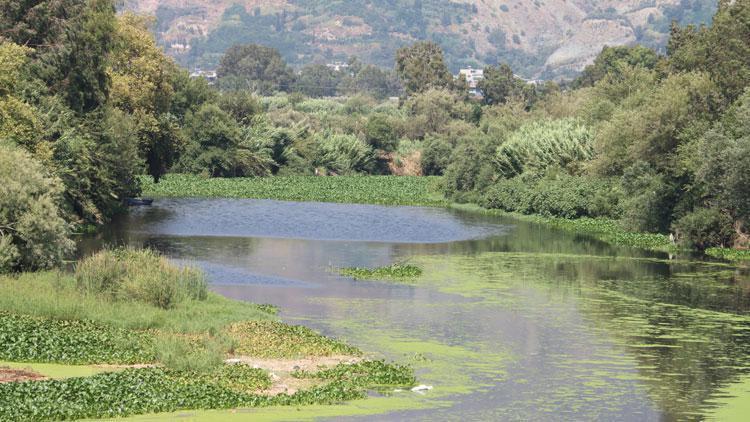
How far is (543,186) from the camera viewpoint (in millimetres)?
87500

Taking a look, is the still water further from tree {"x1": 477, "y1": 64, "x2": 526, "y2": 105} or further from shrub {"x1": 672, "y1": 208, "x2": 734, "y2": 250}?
tree {"x1": 477, "y1": 64, "x2": 526, "y2": 105}

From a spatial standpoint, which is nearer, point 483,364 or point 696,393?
point 696,393

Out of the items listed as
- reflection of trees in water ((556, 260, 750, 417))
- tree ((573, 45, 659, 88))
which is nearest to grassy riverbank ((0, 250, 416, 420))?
reflection of trees in water ((556, 260, 750, 417))

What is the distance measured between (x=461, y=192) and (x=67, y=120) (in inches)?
1613

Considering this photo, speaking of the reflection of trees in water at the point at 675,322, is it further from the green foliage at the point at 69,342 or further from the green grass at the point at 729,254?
the green foliage at the point at 69,342

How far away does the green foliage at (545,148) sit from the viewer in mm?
90375

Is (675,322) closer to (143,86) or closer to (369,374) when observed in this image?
(369,374)

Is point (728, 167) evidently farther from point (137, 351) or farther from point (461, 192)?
point (461, 192)

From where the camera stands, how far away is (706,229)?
6462cm

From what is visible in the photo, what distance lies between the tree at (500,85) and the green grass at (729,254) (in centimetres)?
12208

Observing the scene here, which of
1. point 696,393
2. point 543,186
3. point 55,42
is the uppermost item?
point 55,42

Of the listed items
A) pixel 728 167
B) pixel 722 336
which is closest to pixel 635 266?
pixel 728 167

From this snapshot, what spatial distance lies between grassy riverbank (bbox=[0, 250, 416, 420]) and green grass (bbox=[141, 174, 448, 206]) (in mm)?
56341

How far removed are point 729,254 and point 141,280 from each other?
3288cm
